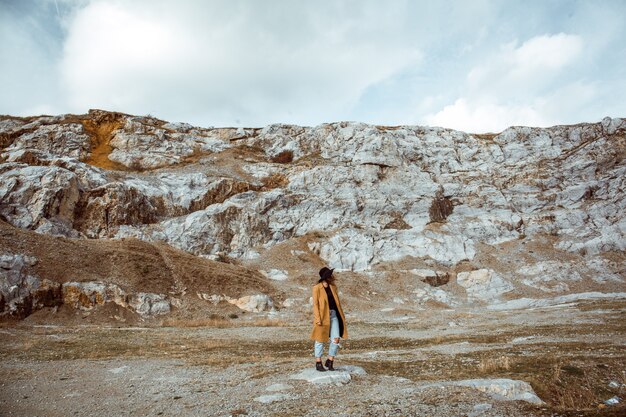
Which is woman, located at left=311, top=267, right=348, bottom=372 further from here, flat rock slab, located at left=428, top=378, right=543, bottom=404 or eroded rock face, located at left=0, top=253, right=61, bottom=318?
eroded rock face, located at left=0, top=253, right=61, bottom=318

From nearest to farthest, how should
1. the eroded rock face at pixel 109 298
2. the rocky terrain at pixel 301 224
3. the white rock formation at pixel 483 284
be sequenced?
the eroded rock face at pixel 109 298, the rocky terrain at pixel 301 224, the white rock formation at pixel 483 284

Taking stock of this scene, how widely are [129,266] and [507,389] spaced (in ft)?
125

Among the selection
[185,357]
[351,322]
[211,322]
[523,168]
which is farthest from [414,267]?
[185,357]

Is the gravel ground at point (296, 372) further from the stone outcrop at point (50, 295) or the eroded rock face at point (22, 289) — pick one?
the stone outcrop at point (50, 295)

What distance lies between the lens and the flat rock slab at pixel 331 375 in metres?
11.1

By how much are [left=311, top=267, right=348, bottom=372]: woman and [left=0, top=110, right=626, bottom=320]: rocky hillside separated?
2761 cm

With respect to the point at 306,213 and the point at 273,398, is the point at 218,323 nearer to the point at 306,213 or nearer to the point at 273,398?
the point at 273,398

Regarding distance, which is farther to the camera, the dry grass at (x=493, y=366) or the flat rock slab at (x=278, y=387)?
the dry grass at (x=493, y=366)

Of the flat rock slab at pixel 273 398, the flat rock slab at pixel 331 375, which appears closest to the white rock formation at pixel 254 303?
the flat rock slab at pixel 331 375

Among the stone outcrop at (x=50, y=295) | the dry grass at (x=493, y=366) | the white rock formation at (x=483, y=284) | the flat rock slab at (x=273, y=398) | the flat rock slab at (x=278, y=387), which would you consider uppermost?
the stone outcrop at (x=50, y=295)

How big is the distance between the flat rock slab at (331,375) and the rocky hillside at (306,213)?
27148mm

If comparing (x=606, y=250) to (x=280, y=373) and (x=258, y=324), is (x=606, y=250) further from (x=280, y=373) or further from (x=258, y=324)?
(x=280, y=373)

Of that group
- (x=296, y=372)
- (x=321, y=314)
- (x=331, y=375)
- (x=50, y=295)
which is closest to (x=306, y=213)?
(x=50, y=295)

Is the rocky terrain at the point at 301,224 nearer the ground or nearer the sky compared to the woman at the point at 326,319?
nearer the sky
